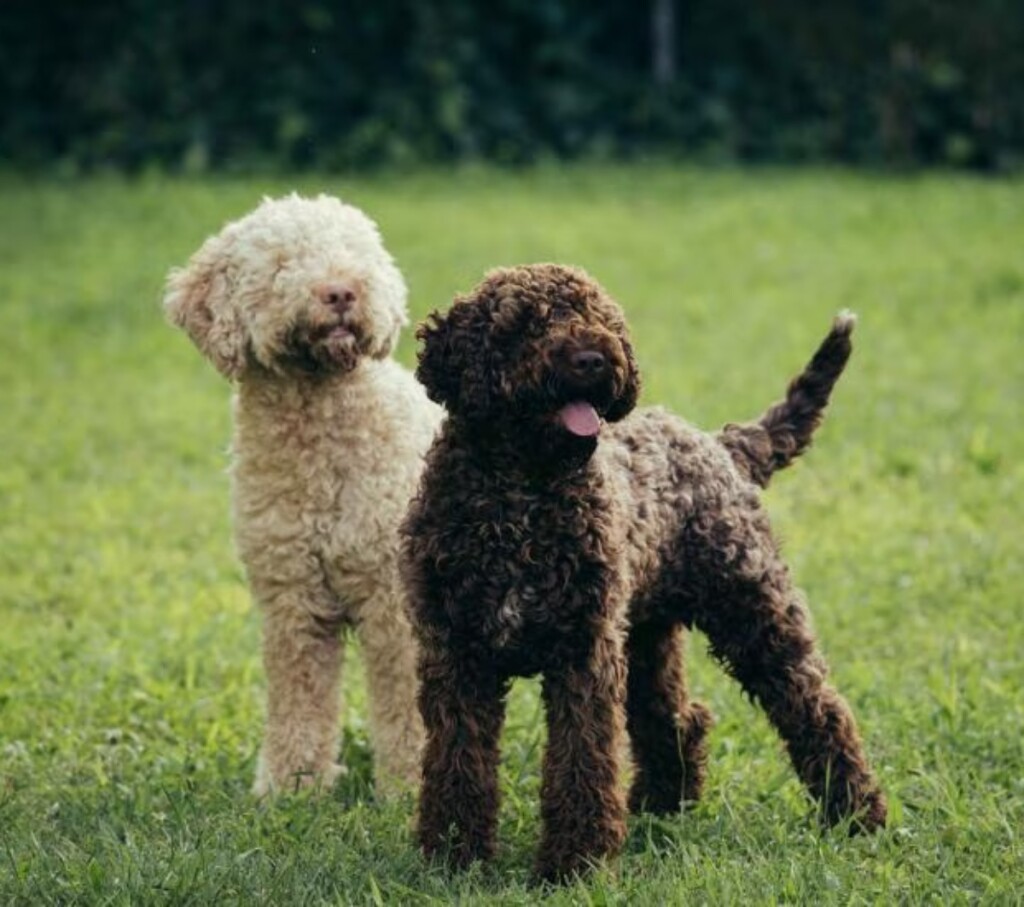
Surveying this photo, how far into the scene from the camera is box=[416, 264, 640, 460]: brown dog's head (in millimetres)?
4875

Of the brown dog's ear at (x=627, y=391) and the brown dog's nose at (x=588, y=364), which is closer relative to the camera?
the brown dog's nose at (x=588, y=364)

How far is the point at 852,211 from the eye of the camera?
1783 cm

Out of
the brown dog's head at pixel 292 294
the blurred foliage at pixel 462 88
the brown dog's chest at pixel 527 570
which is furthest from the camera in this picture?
the blurred foliage at pixel 462 88

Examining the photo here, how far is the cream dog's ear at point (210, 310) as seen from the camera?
617 centimetres

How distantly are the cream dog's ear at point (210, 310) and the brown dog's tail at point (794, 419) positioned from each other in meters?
1.54

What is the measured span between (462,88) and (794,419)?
1561cm

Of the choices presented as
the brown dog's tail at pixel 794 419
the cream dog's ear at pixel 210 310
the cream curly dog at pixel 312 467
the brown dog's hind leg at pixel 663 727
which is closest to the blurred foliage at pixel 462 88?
the cream dog's ear at pixel 210 310

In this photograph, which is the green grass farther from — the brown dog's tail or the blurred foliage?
the blurred foliage

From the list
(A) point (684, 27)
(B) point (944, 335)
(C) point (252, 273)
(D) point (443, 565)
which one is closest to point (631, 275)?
(B) point (944, 335)

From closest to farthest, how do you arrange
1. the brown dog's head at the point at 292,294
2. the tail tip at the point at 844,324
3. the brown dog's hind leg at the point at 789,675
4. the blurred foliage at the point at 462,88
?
1. the brown dog's hind leg at the point at 789,675
2. the tail tip at the point at 844,324
3. the brown dog's head at the point at 292,294
4. the blurred foliage at the point at 462,88

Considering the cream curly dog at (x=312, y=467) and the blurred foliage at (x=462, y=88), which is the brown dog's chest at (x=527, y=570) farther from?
the blurred foliage at (x=462, y=88)

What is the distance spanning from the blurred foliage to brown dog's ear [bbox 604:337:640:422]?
1557cm

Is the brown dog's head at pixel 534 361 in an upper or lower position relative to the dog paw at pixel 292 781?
upper

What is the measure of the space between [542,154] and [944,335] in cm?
811
